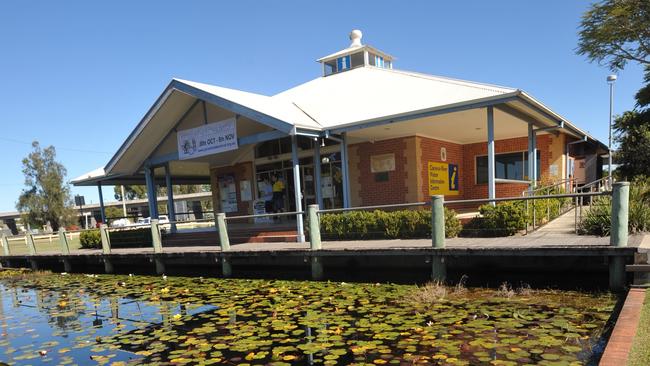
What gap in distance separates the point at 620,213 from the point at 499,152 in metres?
9.75

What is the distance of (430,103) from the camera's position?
959cm

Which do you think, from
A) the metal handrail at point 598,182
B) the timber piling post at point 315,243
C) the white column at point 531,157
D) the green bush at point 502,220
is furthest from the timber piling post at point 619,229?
the timber piling post at point 315,243

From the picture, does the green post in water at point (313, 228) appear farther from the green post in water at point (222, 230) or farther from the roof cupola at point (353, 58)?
the roof cupola at point (353, 58)

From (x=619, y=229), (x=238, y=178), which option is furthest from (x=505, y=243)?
(x=238, y=178)

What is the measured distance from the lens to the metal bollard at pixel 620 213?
5488 millimetres

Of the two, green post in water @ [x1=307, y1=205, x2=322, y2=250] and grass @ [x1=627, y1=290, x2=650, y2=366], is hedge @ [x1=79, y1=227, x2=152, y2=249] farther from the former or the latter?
grass @ [x1=627, y1=290, x2=650, y2=366]

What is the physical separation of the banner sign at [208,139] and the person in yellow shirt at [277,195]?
352 centimetres

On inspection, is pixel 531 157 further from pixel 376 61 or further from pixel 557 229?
pixel 376 61

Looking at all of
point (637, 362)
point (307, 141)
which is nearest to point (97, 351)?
point (637, 362)

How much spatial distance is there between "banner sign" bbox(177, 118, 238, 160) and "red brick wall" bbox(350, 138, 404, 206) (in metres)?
4.38

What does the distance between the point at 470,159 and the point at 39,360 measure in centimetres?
1420

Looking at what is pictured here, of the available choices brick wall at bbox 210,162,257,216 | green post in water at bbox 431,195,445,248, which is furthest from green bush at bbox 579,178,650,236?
brick wall at bbox 210,162,257,216

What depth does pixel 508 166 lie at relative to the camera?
14.7 metres

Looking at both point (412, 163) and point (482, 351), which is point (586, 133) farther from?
point (482, 351)
